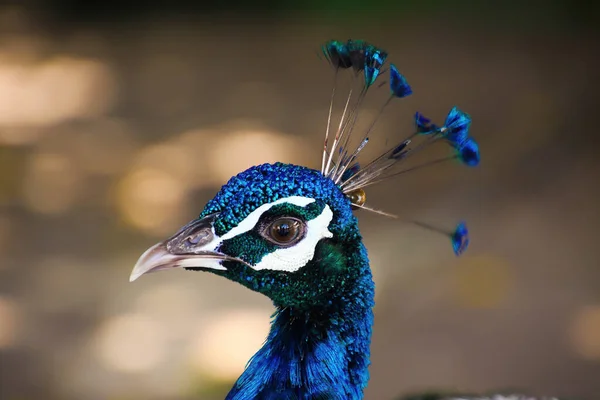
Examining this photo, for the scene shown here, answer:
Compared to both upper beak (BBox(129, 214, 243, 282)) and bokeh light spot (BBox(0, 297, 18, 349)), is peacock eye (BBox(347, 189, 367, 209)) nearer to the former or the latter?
Result: upper beak (BBox(129, 214, 243, 282))

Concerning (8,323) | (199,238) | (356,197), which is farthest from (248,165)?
(199,238)

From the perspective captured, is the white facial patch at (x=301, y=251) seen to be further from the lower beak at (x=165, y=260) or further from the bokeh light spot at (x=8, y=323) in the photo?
the bokeh light spot at (x=8, y=323)

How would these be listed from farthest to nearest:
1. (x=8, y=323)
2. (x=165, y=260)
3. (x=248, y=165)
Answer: (x=248, y=165) < (x=8, y=323) < (x=165, y=260)

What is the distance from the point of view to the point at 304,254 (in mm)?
980

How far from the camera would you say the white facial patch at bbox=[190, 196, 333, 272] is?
3.11ft

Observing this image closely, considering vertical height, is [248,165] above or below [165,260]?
above

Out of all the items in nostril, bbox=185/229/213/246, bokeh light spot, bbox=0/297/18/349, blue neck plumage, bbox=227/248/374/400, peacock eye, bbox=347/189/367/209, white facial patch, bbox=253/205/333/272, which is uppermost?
bokeh light spot, bbox=0/297/18/349

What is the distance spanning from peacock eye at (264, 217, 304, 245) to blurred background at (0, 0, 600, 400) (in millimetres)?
1268

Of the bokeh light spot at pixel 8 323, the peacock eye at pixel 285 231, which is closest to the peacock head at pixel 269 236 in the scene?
the peacock eye at pixel 285 231

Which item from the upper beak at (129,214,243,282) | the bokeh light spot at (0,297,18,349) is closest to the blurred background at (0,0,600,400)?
the bokeh light spot at (0,297,18,349)

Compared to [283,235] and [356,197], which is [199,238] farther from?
[356,197]

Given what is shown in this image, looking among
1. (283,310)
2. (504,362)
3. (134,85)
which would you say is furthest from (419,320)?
(134,85)

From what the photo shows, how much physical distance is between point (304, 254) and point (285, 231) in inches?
1.6

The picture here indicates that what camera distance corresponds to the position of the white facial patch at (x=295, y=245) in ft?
3.11
